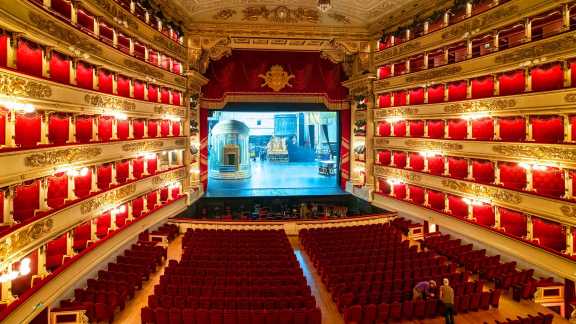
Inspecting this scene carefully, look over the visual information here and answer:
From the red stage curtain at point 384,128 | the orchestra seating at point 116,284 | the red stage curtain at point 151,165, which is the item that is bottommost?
the orchestra seating at point 116,284

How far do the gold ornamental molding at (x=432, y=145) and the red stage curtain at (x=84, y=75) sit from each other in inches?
652

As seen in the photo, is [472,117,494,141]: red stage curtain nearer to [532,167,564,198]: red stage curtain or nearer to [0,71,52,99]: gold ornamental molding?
[532,167,564,198]: red stage curtain

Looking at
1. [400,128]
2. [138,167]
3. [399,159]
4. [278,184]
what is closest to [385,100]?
[400,128]

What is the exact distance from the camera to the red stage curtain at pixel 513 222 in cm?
1559

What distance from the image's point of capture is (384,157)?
958 inches

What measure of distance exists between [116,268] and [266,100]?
1573 cm

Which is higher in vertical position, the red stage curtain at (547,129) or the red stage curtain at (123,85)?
the red stage curtain at (123,85)

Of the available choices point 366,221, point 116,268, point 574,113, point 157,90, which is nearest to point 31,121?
point 116,268

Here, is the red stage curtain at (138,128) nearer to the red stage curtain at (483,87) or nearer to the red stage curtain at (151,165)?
the red stage curtain at (151,165)

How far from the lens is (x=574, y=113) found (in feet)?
42.6

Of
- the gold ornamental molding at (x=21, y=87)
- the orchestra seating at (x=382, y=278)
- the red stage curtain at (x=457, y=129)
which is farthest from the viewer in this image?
the red stage curtain at (x=457, y=129)

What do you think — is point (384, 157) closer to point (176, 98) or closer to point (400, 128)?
point (400, 128)

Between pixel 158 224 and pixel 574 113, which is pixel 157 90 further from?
pixel 574 113

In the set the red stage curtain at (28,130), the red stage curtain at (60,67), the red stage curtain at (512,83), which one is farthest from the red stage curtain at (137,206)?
the red stage curtain at (512,83)
